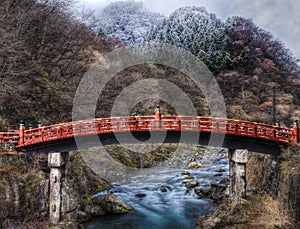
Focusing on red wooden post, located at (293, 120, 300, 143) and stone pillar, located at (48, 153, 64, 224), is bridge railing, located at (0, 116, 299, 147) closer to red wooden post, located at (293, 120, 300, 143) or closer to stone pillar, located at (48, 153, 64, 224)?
red wooden post, located at (293, 120, 300, 143)

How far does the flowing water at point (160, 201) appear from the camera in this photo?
21.8m

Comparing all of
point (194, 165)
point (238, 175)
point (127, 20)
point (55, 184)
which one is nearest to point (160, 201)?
point (238, 175)

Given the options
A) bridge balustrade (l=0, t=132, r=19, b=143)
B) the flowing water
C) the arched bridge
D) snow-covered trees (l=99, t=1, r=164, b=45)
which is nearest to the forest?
bridge balustrade (l=0, t=132, r=19, b=143)

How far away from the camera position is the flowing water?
2184 centimetres

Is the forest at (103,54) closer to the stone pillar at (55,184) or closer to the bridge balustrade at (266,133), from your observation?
the stone pillar at (55,184)

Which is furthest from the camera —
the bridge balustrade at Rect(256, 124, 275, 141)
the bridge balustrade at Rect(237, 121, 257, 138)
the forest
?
the forest

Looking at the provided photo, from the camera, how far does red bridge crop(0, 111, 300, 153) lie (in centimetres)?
2055

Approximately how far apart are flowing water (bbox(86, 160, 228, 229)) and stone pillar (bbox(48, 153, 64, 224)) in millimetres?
2539

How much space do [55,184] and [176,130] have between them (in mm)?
8489

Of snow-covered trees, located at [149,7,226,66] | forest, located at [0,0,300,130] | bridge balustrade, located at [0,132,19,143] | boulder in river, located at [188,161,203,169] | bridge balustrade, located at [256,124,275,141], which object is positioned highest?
snow-covered trees, located at [149,7,226,66]

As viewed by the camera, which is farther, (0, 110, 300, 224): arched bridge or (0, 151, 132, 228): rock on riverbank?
(0, 110, 300, 224): arched bridge

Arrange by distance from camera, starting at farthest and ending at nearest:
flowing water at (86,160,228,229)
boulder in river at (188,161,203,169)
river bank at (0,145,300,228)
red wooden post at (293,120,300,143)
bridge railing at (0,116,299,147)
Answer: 1. boulder in river at (188,161,203,169)
2. flowing water at (86,160,228,229)
3. bridge railing at (0,116,299,147)
4. red wooden post at (293,120,300,143)
5. river bank at (0,145,300,228)

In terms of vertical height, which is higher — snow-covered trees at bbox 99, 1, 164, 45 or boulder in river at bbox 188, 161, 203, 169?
snow-covered trees at bbox 99, 1, 164, 45

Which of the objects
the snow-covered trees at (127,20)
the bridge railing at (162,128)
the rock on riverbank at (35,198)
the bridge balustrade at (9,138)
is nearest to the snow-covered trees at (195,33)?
the snow-covered trees at (127,20)
